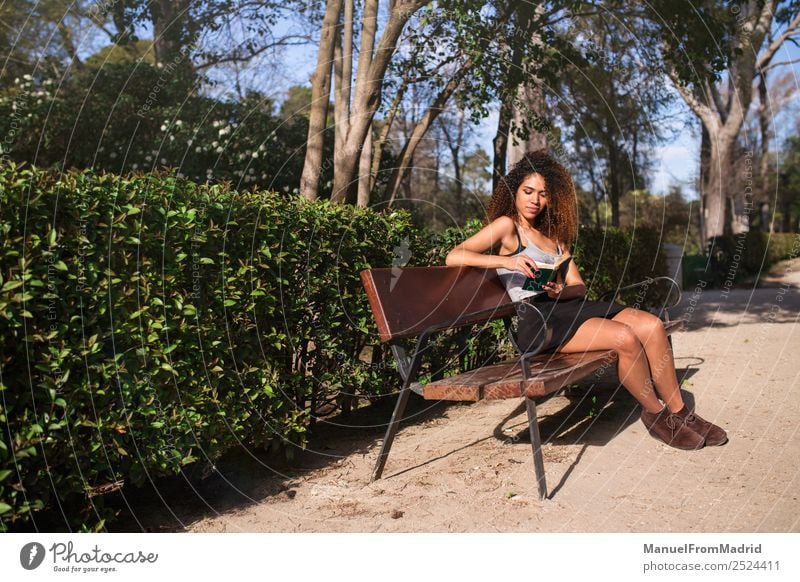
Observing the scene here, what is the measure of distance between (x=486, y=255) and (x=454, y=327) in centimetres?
47

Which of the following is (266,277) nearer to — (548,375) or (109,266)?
(109,266)

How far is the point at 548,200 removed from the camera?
469 cm

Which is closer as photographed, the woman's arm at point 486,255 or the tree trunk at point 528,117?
the woman's arm at point 486,255

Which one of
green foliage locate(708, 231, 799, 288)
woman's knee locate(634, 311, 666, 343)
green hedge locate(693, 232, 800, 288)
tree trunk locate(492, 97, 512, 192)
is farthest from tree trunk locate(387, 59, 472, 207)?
green hedge locate(693, 232, 800, 288)

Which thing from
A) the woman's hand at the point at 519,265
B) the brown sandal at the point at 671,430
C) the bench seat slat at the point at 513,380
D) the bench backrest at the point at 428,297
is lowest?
the brown sandal at the point at 671,430

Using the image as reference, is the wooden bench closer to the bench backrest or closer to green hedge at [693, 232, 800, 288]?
the bench backrest

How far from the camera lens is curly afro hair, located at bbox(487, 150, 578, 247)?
185 inches

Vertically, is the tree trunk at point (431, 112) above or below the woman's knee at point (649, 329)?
above

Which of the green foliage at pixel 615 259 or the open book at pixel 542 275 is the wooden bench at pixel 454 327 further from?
the green foliage at pixel 615 259

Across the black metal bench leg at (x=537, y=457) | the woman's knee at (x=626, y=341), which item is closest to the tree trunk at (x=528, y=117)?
the woman's knee at (x=626, y=341)

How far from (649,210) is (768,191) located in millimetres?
13792

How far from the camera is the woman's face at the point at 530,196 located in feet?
15.1

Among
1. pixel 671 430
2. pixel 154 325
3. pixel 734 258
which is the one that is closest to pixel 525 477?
pixel 671 430
